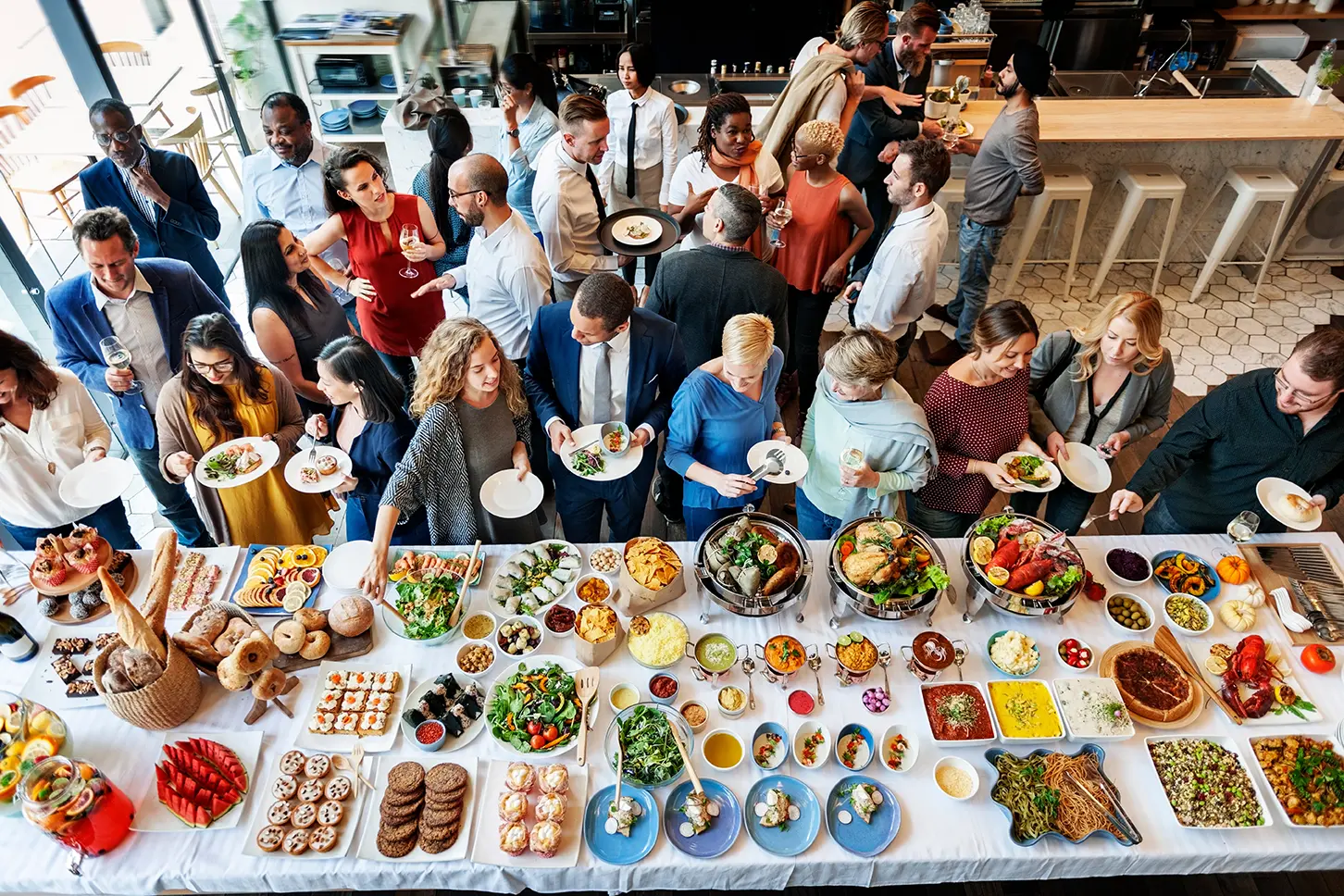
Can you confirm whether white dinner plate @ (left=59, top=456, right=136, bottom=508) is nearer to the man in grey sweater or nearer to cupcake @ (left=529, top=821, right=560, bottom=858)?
cupcake @ (left=529, top=821, right=560, bottom=858)

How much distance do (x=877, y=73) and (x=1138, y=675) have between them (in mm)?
4420

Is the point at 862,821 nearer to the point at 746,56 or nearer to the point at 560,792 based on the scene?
the point at 560,792

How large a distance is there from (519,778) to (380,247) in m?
2.81

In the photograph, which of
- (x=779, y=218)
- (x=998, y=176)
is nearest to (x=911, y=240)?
(x=779, y=218)

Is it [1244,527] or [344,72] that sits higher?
[344,72]

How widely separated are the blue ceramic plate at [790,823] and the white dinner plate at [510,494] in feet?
4.34

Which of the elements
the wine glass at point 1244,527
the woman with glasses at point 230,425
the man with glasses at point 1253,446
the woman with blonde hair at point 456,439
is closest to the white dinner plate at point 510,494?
the woman with blonde hair at point 456,439

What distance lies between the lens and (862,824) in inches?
96.2

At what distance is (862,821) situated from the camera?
2.45 meters

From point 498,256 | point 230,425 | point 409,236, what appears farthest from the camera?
point 409,236

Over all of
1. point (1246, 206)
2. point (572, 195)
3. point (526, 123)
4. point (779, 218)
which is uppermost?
point (526, 123)

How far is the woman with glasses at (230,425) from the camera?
3.15 m

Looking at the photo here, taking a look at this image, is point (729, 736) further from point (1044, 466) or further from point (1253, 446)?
point (1253, 446)

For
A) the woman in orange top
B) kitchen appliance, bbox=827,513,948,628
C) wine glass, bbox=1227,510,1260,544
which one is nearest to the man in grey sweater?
the woman in orange top
